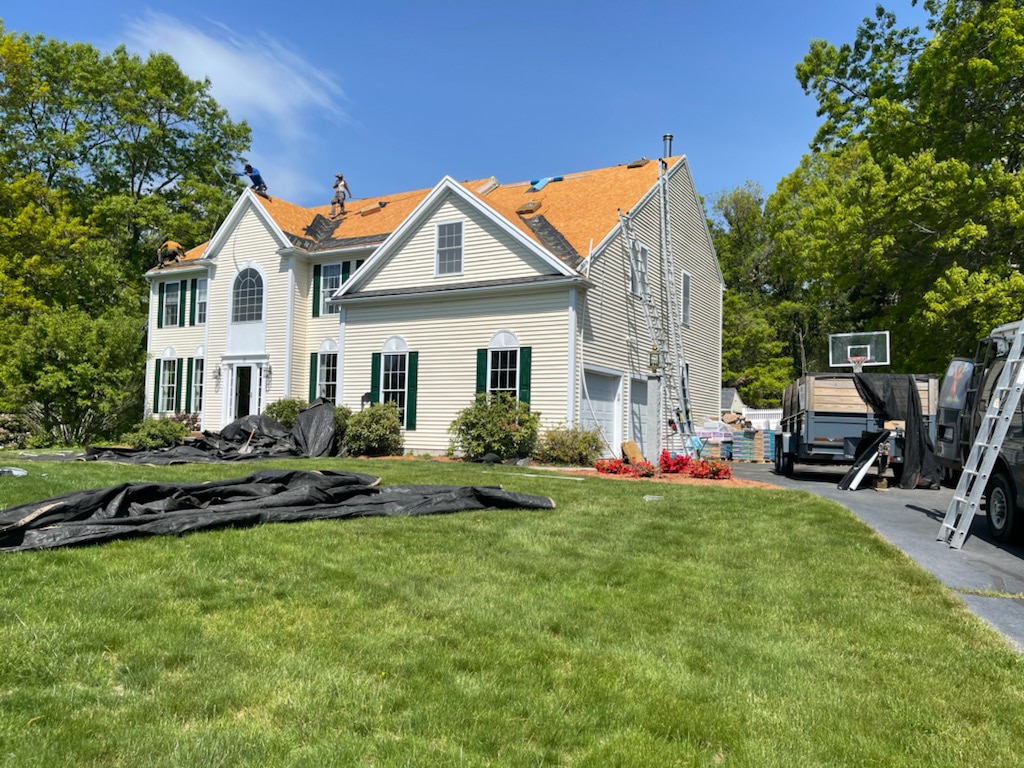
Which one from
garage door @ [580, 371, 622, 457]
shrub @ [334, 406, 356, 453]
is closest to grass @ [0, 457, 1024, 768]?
garage door @ [580, 371, 622, 457]

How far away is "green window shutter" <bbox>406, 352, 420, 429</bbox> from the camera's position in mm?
18109

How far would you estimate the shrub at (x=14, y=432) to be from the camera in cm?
1906

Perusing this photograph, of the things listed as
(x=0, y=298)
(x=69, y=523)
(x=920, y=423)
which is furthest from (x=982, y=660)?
(x=0, y=298)

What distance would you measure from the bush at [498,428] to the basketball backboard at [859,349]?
8.62 m

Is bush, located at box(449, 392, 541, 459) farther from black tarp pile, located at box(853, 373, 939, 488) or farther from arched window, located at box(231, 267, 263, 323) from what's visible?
arched window, located at box(231, 267, 263, 323)

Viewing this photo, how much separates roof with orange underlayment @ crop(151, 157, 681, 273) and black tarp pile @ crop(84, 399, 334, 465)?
19.8 feet

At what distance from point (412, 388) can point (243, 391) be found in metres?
Result: 8.18

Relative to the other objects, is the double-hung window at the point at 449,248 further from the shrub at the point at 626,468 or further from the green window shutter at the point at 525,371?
the shrub at the point at 626,468

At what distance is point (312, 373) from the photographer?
21.5 meters

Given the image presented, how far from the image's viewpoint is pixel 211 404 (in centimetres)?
2297

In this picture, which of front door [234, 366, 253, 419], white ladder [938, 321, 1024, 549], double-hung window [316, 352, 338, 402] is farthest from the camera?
front door [234, 366, 253, 419]

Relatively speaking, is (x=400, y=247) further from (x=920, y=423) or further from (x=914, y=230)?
(x=914, y=230)

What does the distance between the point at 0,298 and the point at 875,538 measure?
28017 mm

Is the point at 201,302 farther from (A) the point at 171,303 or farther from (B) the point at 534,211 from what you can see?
(B) the point at 534,211
